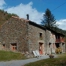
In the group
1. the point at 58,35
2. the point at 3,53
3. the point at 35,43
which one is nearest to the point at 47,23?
the point at 58,35

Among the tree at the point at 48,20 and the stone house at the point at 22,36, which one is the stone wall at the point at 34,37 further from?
the tree at the point at 48,20

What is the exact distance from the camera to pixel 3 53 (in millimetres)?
30500

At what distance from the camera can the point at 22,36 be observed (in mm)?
39344

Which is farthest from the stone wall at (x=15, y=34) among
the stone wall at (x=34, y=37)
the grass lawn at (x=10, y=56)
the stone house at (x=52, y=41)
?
the stone house at (x=52, y=41)

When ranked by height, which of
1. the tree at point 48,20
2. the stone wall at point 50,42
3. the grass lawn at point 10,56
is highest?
the tree at point 48,20

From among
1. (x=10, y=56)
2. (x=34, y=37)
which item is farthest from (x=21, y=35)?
(x=10, y=56)

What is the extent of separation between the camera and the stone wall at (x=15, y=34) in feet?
129

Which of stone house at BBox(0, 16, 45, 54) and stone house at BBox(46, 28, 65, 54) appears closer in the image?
stone house at BBox(0, 16, 45, 54)

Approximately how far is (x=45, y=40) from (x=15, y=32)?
337 inches

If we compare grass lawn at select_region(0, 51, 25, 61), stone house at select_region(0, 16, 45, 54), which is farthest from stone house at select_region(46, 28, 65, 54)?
grass lawn at select_region(0, 51, 25, 61)

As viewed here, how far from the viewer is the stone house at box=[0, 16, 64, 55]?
39031mm

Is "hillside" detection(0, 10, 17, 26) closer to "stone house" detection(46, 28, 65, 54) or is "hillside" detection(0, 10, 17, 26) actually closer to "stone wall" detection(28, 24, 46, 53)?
"stone house" detection(46, 28, 65, 54)

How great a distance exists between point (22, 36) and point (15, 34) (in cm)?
185

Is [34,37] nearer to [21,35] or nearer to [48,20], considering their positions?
[21,35]
